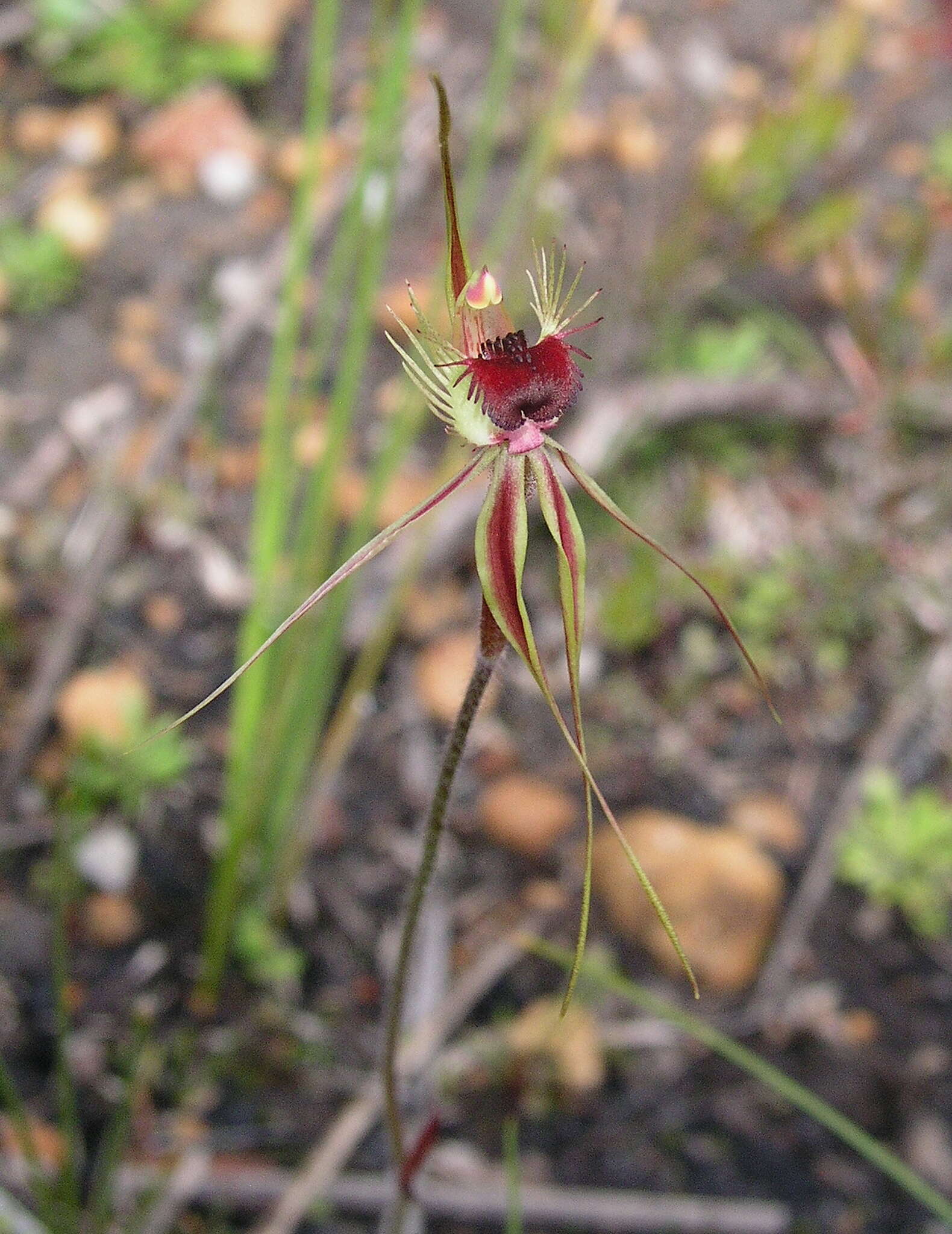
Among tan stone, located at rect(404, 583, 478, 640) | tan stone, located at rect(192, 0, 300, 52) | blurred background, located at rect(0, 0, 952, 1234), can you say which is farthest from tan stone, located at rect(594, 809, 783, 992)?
tan stone, located at rect(192, 0, 300, 52)

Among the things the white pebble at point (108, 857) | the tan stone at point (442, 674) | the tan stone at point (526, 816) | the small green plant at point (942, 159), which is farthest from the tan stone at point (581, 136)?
the white pebble at point (108, 857)

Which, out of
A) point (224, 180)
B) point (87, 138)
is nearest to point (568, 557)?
point (224, 180)

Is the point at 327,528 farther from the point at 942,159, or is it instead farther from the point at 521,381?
the point at 942,159

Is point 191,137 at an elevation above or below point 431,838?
above

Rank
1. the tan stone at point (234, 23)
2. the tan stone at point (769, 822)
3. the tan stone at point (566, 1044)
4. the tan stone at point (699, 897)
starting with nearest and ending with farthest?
1. the tan stone at point (566, 1044)
2. the tan stone at point (699, 897)
3. the tan stone at point (769, 822)
4. the tan stone at point (234, 23)

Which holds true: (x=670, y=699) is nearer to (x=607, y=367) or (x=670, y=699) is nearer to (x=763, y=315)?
(x=607, y=367)

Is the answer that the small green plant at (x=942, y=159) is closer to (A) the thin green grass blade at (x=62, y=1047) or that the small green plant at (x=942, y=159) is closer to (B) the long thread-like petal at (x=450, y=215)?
(B) the long thread-like petal at (x=450, y=215)
